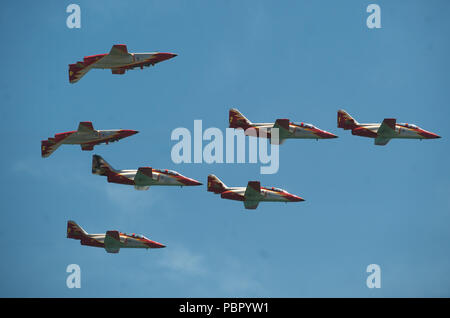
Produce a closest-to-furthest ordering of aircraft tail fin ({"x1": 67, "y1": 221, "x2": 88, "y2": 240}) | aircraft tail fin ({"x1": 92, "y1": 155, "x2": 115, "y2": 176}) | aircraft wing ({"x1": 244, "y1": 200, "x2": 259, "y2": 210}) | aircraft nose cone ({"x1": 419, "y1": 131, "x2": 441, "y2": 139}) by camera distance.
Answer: aircraft tail fin ({"x1": 92, "y1": 155, "x2": 115, "y2": 176})
aircraft wing ({"x1": 244, "y1": 200, "x2": 259, "y2": 210})
aircraft tail fin ({"x1": 67, "y1": 221, "x2": 88, "y2": 240})
aircraft nose cone ({"x1": 419, "y1": 131, "x2": 441, "y2": 139})

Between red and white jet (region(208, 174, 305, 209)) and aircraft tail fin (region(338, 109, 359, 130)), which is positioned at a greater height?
aircraft tail fin (region(338, 109, 359, 130))

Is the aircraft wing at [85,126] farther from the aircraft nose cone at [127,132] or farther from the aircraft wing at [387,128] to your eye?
the aircraft wing at [387,128]

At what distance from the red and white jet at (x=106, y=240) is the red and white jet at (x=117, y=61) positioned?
1992cm

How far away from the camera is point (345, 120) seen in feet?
343

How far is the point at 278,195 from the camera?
98375 millimetres

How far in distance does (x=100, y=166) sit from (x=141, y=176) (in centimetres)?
571

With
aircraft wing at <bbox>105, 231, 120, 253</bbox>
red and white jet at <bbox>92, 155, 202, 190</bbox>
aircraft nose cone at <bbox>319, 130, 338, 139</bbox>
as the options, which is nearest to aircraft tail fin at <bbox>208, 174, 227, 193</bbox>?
red and white jet at <bbox>92, 155, 202, 190</bbox>

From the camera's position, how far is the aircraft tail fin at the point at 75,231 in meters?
100

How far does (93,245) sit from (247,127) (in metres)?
26.0

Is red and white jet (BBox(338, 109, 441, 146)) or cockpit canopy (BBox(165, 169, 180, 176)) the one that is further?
red and white jet (BBox(338, 109, 441, 146))

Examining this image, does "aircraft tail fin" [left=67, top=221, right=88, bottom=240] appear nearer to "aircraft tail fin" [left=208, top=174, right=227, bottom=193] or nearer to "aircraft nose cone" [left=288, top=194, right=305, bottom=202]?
"aircraft tail fin" [left=208, top=174, right=227, bottom=193]

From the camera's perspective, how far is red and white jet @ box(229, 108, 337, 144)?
3863 inches

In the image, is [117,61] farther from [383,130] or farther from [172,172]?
[383,130]

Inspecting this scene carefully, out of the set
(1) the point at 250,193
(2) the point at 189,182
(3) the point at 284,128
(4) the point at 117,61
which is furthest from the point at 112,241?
(3) the point at 284,128
